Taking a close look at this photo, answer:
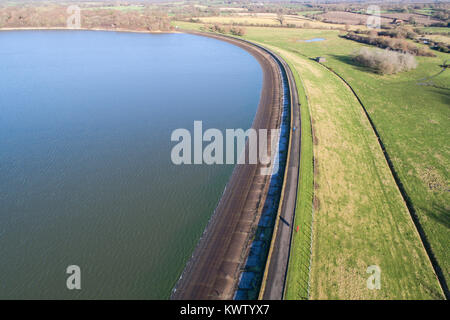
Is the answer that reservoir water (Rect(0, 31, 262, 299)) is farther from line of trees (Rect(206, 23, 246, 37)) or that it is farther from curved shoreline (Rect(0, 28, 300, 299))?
line of trees (Rect(206, 23, 246, 37))

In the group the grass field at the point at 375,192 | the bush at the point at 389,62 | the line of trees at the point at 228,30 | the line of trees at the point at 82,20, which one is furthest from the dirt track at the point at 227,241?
the line of trees at the point at 82,20

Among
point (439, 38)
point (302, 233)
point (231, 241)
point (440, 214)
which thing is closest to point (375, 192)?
point (440, 214)

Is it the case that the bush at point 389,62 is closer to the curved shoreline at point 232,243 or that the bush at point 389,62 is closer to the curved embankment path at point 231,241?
the curved embankment path at point 231,241

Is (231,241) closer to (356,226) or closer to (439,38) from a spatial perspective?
(356,226)

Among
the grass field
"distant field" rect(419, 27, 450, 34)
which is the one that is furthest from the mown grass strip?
"distant field" rect(419, 27, 450, 34)
